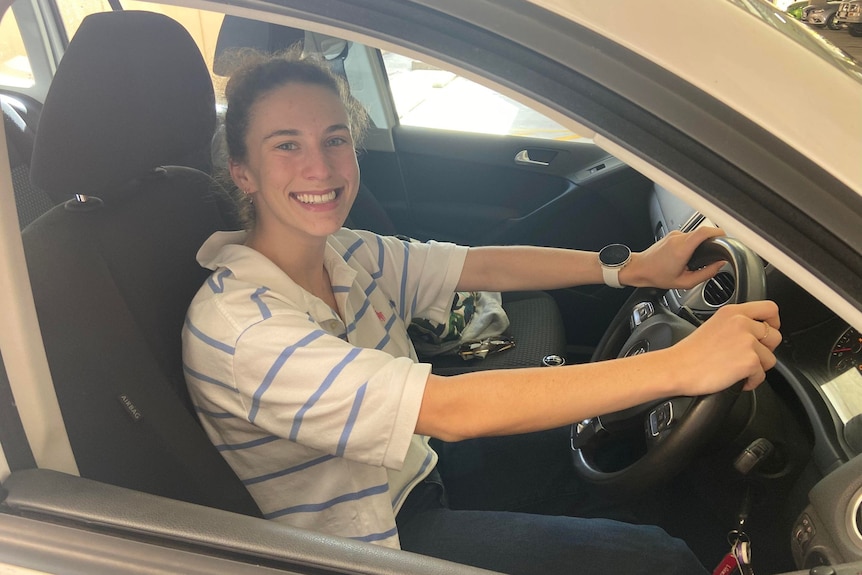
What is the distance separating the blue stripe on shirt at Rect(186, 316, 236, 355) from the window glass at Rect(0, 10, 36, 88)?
2148mm

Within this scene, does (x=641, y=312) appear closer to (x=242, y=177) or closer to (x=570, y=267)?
(x=570, y=267)

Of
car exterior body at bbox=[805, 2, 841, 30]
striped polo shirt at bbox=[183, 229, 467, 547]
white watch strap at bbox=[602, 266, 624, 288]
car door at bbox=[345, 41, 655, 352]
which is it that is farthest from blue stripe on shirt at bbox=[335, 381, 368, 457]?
car exterior body at bbox=[805, 2, 841, 30]

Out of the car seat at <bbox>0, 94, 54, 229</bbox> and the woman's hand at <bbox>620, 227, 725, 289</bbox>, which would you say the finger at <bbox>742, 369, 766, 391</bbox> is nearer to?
the woman's hand at <bbox>620, 227, 725, 289</bbox>

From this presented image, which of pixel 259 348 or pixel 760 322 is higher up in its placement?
pixel 760 322

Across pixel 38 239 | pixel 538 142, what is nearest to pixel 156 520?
pixel 38 239

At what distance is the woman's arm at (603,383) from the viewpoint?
88cm

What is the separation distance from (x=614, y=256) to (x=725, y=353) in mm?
529

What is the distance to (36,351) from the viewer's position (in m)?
0.83

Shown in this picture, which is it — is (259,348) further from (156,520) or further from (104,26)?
(104,26)

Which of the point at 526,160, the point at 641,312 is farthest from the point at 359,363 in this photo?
the point at 526,160

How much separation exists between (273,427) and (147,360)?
9.2 inches

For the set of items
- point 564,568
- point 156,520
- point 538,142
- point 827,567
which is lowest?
point 564,568

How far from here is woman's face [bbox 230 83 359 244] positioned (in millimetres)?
1177

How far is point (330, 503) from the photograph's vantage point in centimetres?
113
